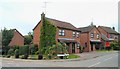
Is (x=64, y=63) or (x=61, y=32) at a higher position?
(x=61, y=32)

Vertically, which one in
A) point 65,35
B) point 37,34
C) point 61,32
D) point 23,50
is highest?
point 61,32

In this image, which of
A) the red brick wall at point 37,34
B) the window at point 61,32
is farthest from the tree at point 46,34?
the window at point 61,32

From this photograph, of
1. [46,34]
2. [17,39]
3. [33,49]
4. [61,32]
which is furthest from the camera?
[17,39]

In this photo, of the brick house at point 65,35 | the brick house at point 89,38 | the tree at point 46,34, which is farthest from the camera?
the brick house at point 89,38

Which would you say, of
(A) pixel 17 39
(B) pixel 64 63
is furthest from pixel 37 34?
Answer: (B) pixel 64 63

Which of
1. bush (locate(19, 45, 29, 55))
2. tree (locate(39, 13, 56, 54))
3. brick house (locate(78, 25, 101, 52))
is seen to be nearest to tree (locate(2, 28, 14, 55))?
bush (locate(19, 45, 29, 55))

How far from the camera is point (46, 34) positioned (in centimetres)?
3694

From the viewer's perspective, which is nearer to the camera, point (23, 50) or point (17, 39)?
point (23, 50)

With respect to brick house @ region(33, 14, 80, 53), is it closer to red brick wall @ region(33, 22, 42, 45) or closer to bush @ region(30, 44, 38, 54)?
red brick wall @ region(33, 22, 42, 45)

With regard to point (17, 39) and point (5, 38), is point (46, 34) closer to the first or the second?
point (5, 38)

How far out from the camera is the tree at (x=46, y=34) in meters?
36.3

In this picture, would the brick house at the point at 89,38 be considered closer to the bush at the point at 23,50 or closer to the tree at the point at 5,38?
the tree at the point at 5,38

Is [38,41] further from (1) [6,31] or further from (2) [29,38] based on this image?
(2) [29,38]

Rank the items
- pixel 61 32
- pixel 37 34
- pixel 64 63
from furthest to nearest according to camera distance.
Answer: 1. pixel 37 34
2. pixel 61 32
3. pixel 64 63
